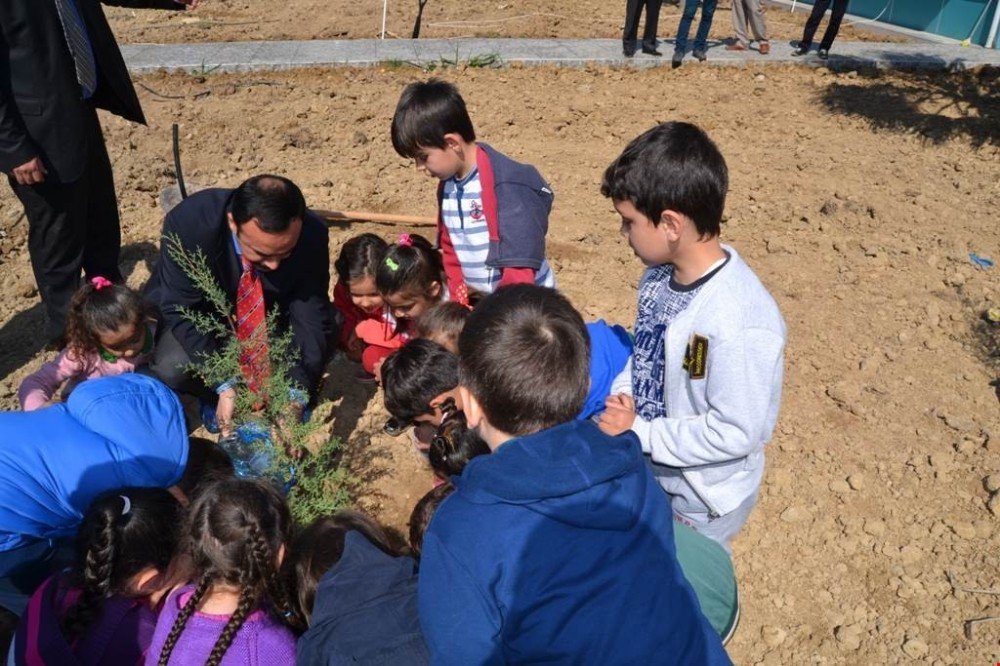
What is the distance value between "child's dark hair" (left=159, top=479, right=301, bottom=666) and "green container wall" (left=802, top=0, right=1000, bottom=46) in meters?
12.1

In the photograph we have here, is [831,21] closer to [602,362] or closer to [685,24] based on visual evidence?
[685,24]

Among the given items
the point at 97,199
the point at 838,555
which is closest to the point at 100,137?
the point at 97,199

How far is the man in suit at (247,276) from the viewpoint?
2789mm

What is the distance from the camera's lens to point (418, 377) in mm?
2650

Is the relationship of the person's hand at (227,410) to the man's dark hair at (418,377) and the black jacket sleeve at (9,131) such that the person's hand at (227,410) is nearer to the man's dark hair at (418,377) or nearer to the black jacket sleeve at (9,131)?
the man's dark hair at (418,377)

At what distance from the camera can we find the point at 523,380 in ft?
4.69

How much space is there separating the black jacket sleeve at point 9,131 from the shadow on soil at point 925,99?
7.05m

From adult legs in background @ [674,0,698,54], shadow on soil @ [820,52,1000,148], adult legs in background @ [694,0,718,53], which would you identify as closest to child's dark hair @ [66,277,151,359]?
shadow on soil @ [820,52,1000,148]

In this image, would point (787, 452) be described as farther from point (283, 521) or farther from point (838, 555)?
point (283, 521)

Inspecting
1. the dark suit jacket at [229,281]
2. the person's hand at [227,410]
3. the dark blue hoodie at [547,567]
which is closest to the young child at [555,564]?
the dark blue hoodie at [547,567]

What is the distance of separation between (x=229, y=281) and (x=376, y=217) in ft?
6.45

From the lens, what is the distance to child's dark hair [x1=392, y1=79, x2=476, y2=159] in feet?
8.95

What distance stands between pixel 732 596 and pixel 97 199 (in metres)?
3.91

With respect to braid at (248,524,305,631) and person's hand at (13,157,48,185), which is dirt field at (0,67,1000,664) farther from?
braid at (248,524,305,631)
